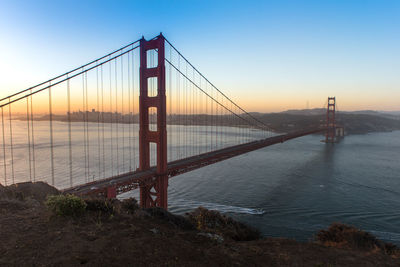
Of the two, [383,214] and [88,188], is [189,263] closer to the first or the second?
[88,188]

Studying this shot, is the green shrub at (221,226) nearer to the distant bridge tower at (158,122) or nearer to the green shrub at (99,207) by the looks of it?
the distant bridge tower at (158,122)

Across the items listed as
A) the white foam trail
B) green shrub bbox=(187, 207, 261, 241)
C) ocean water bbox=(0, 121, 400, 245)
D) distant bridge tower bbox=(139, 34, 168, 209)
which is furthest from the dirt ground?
the white foam trail

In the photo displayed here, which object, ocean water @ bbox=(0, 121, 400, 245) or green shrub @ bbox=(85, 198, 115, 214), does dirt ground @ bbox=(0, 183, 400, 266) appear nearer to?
green shrub @ bbox=(85, 198, 115, 214)

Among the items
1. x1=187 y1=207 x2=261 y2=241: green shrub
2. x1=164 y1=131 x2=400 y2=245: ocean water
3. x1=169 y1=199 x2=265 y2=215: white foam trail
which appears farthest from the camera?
x1=169 y1=199 x2=265 y2=215: white foam trail

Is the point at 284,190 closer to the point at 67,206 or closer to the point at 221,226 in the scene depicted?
the point at 221,226

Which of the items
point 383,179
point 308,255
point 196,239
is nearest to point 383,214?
point 383,179
